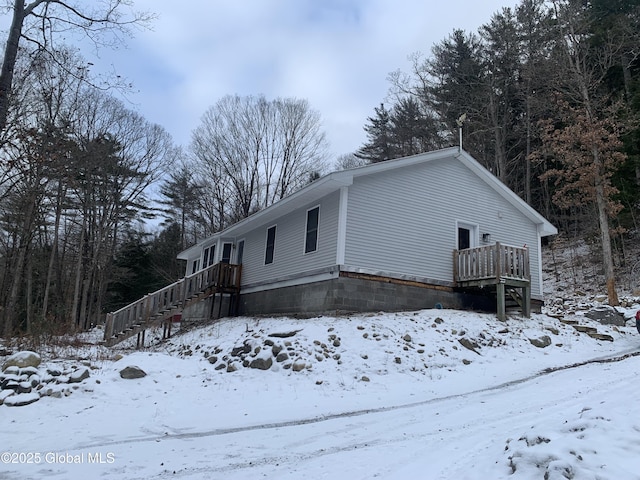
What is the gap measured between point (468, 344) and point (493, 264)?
326 centimetres

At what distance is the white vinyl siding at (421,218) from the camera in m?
→ 12.9

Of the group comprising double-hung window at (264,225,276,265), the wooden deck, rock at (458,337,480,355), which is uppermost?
double-hung window at (264,225,276,265)

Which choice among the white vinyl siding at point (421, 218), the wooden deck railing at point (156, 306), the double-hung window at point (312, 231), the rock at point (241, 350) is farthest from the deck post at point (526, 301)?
the wooden deck railing at point (156, 306)

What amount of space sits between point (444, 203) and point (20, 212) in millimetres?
15985

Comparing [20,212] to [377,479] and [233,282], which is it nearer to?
[233,282]

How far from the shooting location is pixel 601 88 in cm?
2408

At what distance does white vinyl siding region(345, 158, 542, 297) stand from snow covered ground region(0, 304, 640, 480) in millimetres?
1836

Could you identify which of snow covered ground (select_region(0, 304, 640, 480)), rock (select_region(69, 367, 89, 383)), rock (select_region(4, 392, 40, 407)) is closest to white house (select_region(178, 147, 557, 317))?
snow covered ground (select_region(0, 304, 640, 480))

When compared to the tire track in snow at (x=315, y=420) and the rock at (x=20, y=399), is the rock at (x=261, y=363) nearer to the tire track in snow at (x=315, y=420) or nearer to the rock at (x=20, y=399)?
the tire track in snow at (x=315, y=420)

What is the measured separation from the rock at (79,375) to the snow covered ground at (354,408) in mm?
90

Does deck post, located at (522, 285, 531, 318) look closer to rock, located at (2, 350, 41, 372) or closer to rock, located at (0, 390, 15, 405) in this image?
rock, located at (2, 350, 41, 372)

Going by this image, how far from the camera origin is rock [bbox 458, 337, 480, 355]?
418 inches

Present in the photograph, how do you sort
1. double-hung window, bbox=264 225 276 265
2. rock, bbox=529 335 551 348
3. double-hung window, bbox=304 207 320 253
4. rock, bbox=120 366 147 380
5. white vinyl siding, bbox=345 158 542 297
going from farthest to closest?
double-hung window, bbox=264 225 276 265 < double-hung window, bbox=304 207 320 253 < white vinyl siding, bbox=345 158 542 297 < rock, bbox=529 335 551 348 < rock, bbox=120 366 147 380

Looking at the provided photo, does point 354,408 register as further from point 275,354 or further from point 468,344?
point 468,344
